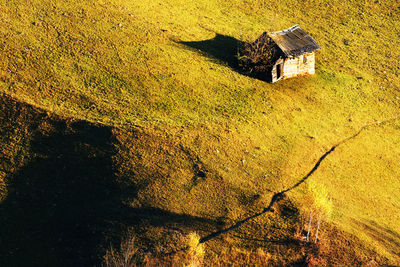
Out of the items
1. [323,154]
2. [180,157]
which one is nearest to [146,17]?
[180,157]

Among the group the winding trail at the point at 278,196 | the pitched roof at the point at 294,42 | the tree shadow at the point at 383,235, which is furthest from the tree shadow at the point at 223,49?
the tree shadow at the point at 383,235

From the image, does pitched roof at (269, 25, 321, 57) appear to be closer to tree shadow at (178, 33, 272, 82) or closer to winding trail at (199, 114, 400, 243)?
tree shadow at (178, 33, 272, 82)

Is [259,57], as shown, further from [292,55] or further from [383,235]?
[383,235]

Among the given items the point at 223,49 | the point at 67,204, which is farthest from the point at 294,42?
the point at 67,204

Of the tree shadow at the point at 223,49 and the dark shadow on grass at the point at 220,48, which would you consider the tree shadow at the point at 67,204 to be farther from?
the dark shadow on grass at the point at 220,48

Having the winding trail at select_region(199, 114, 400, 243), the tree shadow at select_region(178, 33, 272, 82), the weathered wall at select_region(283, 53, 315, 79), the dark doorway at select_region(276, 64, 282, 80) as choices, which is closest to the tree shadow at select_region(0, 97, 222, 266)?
the winding trail at select_region(199, 114, 400, 243)

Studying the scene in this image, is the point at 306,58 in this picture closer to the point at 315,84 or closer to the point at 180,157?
the point at 315,84
